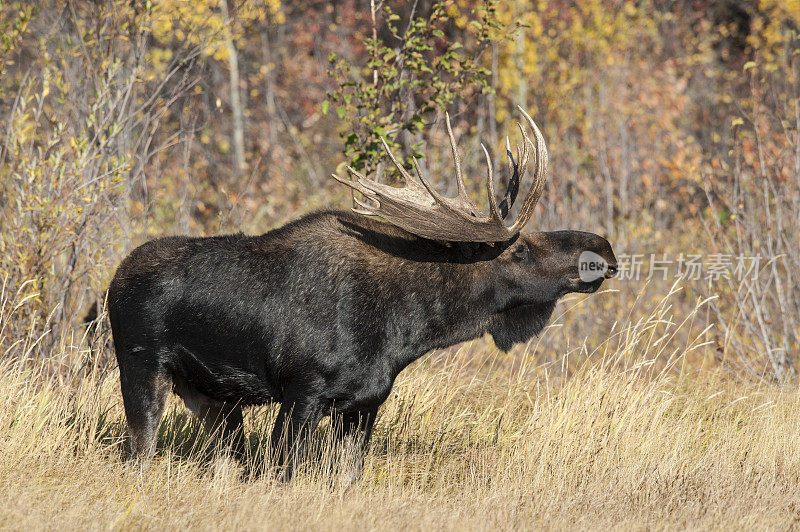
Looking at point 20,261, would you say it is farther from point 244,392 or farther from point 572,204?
point 572,204

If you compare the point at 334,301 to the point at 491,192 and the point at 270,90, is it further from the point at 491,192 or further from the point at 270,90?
the point at 270,90

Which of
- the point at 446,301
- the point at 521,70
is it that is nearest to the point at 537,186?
the point at 446,301

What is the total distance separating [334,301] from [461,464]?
140cm

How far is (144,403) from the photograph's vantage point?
5.19 metres

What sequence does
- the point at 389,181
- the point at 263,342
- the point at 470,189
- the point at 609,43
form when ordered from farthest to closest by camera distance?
the point at 609,43
the point at 470,189
the point at 389,181
the point at 263,342

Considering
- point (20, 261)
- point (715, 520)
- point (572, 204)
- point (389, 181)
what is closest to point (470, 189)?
point (572, 204)

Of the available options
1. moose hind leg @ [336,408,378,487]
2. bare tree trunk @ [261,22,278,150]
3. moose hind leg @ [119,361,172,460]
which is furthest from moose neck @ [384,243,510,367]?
bare tree trunk @ [261,22,278,150]

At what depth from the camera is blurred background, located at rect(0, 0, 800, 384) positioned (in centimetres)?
695

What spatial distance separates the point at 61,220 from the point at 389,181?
253cm

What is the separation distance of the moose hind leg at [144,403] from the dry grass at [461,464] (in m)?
0.12

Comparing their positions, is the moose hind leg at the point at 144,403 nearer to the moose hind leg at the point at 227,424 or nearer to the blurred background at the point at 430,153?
the moose hind leg at the point at 227,424

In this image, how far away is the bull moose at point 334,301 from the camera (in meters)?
4.94

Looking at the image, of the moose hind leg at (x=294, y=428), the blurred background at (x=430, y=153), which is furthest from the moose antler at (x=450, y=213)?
the blurred background at (x=430, y=153)

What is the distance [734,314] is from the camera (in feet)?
25.8
